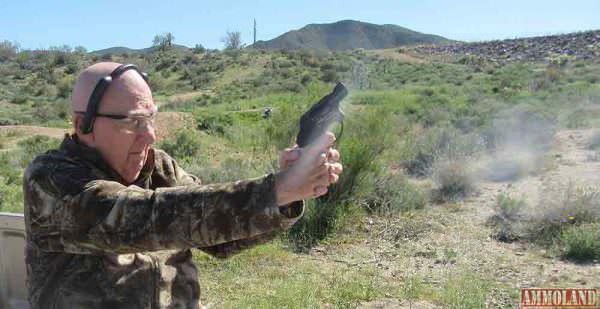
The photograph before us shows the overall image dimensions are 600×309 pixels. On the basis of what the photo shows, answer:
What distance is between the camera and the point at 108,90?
1.86m

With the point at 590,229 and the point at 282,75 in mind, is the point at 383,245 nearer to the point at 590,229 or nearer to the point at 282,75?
the point at 590,229

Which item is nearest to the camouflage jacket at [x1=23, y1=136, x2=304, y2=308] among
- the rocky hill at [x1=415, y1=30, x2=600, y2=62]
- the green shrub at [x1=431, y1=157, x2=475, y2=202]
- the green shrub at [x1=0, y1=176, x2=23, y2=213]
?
the green shrub at [x1=0, y1=176, x2=23, y2=213]

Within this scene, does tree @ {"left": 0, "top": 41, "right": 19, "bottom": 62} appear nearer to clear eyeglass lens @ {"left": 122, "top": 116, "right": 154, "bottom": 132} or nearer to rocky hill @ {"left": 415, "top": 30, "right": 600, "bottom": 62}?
rocky hill @ {"left": 415, "top": 30, "right": 600, "bottom": 62}

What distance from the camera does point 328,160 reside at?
63.1 inches

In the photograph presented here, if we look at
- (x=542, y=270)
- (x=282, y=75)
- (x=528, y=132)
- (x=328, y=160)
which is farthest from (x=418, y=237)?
(x=282, y=75)

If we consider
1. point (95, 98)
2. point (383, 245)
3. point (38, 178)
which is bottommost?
point (383, 245)

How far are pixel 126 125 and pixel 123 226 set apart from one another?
0.43 meters

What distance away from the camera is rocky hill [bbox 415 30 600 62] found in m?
52.9

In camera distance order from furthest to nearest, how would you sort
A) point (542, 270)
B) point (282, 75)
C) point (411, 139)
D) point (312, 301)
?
point (282, 75) < point (411, 139) < point (542, 270) < point (312, 301)

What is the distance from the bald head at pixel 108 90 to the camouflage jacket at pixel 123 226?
0.17 m

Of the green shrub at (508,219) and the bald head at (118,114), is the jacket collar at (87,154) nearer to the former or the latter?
the bald head at (118,114)

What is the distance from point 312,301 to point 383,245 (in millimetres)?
2173

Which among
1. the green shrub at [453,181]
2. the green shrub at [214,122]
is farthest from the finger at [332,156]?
the green shrub at [214,122]

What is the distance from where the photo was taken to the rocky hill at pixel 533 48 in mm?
52906
